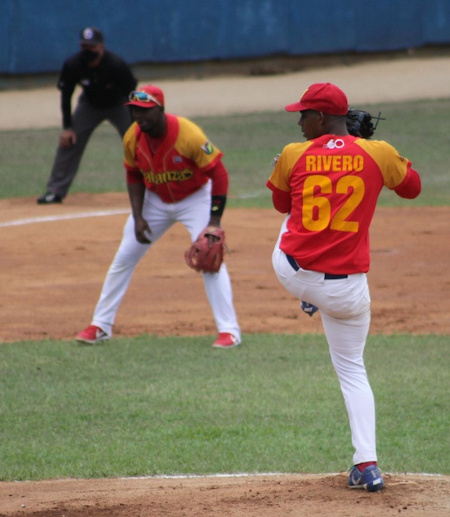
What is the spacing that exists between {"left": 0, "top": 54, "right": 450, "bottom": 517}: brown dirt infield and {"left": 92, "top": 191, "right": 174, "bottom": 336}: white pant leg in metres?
0.40

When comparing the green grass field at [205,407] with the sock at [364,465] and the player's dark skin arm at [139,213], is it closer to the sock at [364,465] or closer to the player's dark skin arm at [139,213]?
the sock at [364,465]

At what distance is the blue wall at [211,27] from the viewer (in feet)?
74.8

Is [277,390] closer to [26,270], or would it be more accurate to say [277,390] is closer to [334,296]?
[334,296]

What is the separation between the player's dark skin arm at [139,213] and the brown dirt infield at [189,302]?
3.34 feet

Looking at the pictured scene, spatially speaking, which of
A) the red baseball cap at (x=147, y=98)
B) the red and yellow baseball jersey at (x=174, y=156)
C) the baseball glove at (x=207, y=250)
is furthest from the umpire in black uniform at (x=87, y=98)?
the baseball glove at (x=207, y=250)

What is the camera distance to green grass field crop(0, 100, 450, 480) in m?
5.57

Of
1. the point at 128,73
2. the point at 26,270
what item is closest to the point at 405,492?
the point at 26,270

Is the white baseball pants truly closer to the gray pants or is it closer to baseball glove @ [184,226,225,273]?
baseball glove @ [184,226,225,273]

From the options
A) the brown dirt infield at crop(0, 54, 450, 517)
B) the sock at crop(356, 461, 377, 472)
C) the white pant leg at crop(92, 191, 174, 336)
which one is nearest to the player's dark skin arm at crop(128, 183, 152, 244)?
the white pant leg at crop(92, 191, 174, 336)

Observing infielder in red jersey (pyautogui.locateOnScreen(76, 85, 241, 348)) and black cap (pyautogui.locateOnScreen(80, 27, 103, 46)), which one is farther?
black cap (pyautogui.locateOnScreen(80, 27, 103, 46))

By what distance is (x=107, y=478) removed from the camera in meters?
5.32

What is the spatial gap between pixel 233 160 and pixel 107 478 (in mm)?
11767

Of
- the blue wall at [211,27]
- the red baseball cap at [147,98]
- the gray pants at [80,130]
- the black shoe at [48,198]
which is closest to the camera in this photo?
the red baseball cap at [147,98]

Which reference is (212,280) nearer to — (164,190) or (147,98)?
(164,190)
